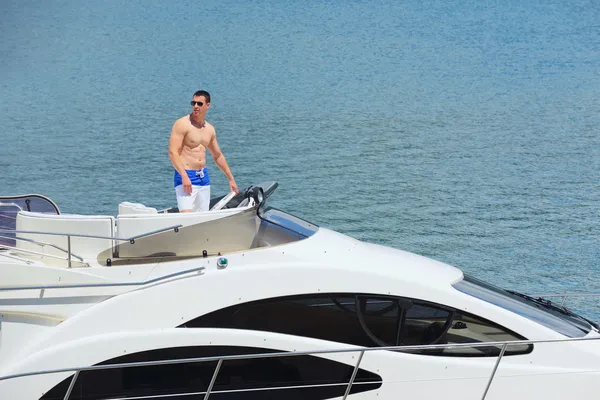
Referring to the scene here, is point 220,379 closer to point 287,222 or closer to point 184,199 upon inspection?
point 287,222

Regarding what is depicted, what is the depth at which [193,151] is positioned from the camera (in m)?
7.70

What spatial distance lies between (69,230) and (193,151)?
6.69 ft

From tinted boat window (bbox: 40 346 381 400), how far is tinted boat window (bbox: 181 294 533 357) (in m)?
0.19

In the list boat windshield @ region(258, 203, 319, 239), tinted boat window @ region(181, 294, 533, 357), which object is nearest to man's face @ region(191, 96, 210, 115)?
boat windshield @ region(258, 203, 319, 239)

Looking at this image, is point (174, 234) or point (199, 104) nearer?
point (174, 234)

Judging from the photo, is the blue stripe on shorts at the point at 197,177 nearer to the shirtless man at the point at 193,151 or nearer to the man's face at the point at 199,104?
the shirtless man at the point at 193,151

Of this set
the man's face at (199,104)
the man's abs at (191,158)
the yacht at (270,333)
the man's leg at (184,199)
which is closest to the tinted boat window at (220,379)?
the yacht at (270,333)

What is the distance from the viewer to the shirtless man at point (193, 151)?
747 cm

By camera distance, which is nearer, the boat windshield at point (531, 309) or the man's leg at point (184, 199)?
the boat windshield at point (531, 309)

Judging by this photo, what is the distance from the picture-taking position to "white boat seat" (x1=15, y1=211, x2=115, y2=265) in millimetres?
5824

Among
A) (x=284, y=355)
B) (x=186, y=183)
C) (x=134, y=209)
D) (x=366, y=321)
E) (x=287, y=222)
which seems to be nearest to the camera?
(x=284, y=355)

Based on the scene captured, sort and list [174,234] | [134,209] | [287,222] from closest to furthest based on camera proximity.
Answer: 1. [174,234]
2. [287,222]
3. [134,209]

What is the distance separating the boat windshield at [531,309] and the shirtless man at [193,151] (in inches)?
103

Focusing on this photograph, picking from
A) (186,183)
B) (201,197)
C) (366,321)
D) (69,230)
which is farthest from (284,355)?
(201,197)
